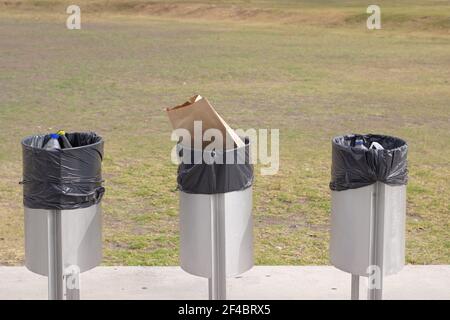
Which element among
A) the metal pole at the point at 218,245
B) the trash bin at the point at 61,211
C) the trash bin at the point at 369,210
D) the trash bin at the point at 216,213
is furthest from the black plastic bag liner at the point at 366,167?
the trash bin at the point at 61,211

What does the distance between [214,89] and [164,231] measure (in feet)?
26.8

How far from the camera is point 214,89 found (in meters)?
14.8

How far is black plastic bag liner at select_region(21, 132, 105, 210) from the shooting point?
4277 mm

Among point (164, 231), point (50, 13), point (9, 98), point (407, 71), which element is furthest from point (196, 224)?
point (50, 13)

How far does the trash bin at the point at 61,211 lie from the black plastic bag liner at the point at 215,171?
0.45 meters

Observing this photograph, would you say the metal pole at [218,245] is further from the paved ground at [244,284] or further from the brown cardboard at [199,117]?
the paved ground at [244,284]

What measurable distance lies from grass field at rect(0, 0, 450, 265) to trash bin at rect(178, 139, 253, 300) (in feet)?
5.35

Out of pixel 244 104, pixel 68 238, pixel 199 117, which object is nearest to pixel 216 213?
pixel 199 117

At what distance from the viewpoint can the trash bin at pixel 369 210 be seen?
4.37 meters

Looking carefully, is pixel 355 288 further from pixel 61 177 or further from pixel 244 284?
pixel 61 177

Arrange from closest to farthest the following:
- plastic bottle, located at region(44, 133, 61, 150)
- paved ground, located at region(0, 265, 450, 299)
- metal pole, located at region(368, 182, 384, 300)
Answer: metal pole, located at region(368, 182, 384, 300)
plastic bottle, located at region(44, 133, 61, 150)
paved ground, located at region(0, 265, 450, 299)

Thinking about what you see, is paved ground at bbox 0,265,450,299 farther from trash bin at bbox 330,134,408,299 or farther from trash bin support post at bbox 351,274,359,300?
trash bin at bbox 330,134,408,299

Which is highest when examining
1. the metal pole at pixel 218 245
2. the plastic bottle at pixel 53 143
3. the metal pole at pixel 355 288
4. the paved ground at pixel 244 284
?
the plastic bottle at pixel 53 143

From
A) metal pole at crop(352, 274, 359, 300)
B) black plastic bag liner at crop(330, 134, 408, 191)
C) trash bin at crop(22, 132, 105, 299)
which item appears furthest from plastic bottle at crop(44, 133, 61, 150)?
metal pole at crop(352, 274, 359, 300)
